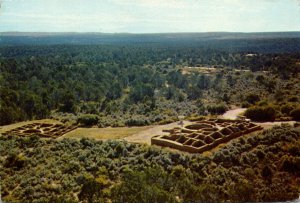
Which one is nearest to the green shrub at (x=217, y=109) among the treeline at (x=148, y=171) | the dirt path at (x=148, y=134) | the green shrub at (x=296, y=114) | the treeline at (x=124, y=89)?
the treeline at (x=124, y=89)

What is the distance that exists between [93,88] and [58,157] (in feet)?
82.8

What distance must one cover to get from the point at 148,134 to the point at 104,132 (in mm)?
4131

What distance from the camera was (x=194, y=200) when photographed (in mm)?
20250

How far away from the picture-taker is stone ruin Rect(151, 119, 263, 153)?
26453 millimetres

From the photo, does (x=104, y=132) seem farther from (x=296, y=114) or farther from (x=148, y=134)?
(x=296, y=114)

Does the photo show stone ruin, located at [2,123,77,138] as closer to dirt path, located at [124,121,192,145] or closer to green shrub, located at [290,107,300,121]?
dirt path, located at [124,121,192,145]

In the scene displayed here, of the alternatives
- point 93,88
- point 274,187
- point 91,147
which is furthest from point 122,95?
point 274,187

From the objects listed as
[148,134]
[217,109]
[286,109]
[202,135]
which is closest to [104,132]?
[148,134]

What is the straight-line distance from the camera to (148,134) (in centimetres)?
3083

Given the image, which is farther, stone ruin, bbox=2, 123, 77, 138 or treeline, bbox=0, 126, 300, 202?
stone ruin, bbox=2, 123, 77, 138

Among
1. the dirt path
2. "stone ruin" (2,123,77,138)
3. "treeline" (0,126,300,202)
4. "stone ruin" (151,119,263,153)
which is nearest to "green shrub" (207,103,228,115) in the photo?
the dirt path

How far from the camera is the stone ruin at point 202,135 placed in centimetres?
2645

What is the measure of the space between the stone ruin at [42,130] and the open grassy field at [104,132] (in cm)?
58

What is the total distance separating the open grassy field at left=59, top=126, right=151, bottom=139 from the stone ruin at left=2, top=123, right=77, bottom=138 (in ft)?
1.91
